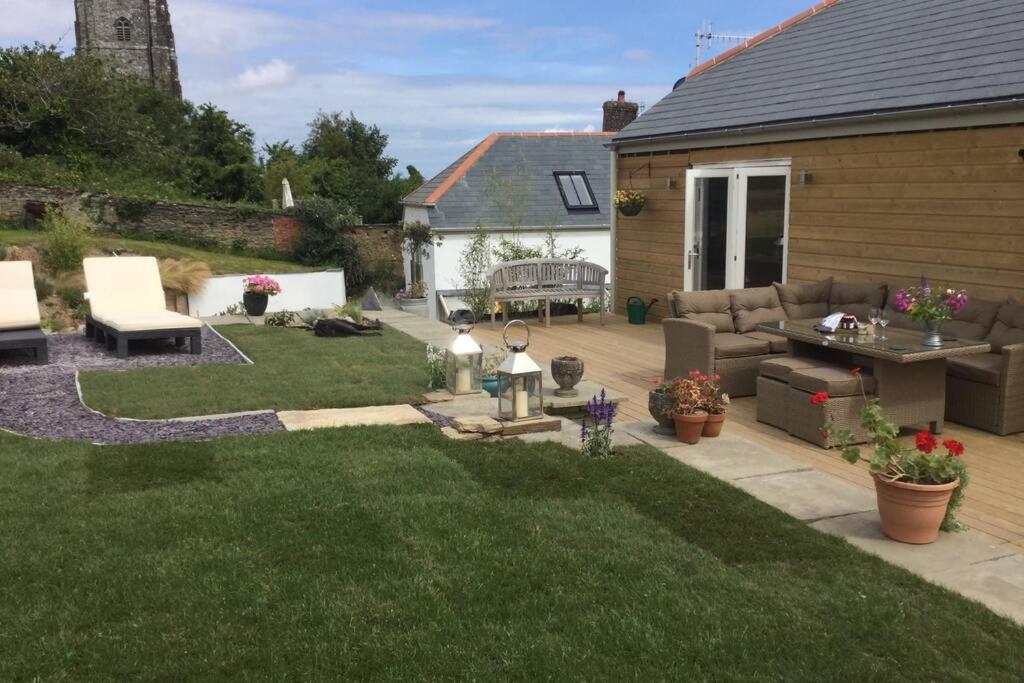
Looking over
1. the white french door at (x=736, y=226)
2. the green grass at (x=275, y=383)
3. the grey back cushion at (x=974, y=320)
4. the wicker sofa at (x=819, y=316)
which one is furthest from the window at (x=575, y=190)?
the grey back cushion at (x=974, y=320)

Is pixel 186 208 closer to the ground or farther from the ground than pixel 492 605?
farther from the ground

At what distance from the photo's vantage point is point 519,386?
247 inches

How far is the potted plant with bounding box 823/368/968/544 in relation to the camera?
4.20 m

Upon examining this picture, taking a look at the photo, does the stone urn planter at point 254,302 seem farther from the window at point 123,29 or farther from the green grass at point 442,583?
the window at point 123,29

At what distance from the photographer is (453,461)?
5.58 m

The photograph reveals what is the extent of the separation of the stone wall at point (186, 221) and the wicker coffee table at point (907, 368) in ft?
62.3

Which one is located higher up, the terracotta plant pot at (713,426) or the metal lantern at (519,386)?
the metal lantern at (519,386)

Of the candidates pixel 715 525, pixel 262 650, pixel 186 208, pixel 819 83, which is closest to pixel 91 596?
pixel 262 650

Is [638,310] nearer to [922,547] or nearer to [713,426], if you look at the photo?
[713,426]

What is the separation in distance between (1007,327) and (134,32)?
192 feet

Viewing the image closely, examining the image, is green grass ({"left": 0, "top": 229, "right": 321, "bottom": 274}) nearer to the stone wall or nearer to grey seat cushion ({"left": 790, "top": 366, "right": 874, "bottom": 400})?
the stone wall

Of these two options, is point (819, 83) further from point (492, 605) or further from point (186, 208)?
point (186, 208)

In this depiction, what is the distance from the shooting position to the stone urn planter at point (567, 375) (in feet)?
23.1

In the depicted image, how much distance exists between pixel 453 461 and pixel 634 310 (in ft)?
23.7
